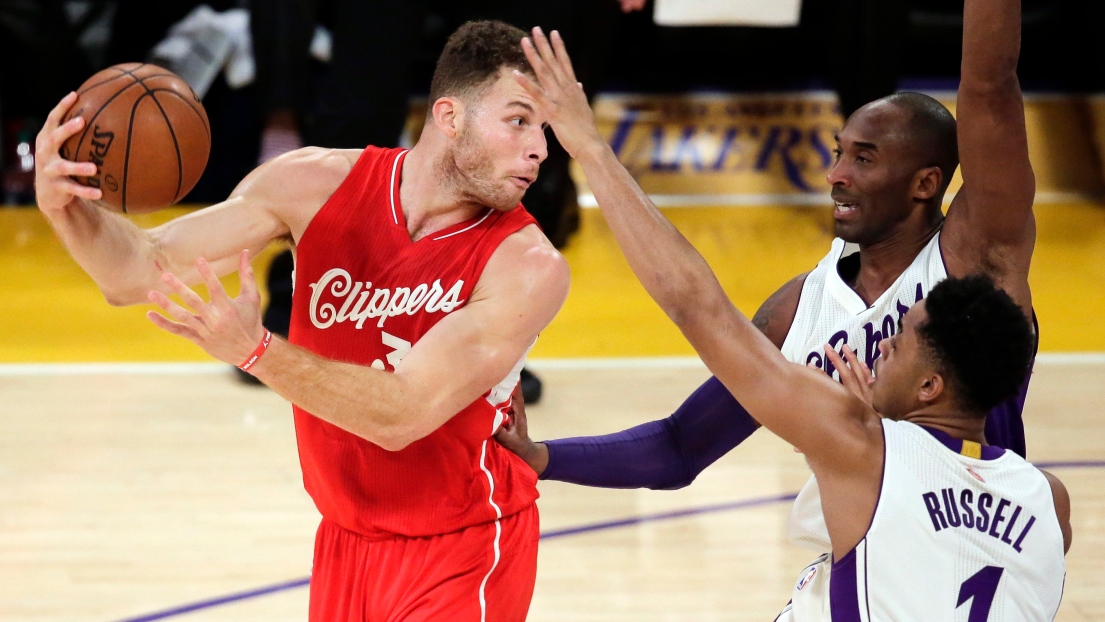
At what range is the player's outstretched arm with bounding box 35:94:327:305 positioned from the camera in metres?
3.05

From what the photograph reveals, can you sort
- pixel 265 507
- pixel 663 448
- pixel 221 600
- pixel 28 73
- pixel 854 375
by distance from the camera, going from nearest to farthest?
pixel 854 375 < pixel 663 448 < pixel 221 600 < pixel 265 507 < pixel 28 73

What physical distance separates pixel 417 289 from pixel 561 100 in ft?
2.13

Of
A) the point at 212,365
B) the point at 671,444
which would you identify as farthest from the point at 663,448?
the point at 212,365

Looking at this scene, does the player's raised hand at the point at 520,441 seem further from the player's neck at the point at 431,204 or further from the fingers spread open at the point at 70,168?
the fingers spread open at the point at 70,168

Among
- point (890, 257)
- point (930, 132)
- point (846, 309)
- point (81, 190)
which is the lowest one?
point (846, 309)

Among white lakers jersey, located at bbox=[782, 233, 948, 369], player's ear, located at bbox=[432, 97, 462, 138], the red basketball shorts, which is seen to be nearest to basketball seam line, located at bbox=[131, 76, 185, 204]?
player's ear, located at bbox=[432, 97, 462, 138]

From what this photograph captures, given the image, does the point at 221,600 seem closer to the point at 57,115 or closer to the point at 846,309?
the point at 57,115

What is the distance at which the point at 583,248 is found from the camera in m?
9.41

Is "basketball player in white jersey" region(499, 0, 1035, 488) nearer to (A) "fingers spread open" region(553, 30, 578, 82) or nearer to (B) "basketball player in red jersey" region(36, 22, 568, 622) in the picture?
(B) "basketball player in red jersey" region(36, 22, 568, 622)

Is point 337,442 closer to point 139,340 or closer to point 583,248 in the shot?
point 139,340

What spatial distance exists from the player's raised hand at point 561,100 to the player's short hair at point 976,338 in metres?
0.77

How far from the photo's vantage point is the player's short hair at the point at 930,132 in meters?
3.48

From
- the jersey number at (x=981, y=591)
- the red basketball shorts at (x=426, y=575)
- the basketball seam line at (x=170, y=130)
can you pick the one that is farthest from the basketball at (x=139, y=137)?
the jersey number at (x=981, y=591)

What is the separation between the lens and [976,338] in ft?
8.91
